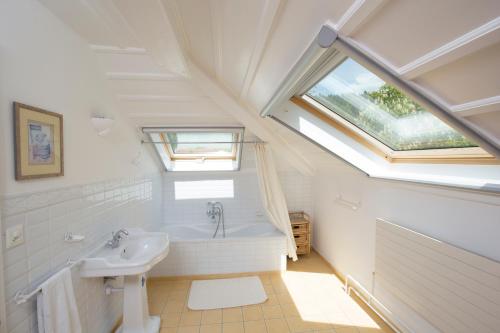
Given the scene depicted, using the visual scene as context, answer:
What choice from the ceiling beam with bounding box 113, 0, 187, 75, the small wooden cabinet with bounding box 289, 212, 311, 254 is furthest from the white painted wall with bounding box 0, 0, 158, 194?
the small wooden cabinet with bounding box 289, 212, 311, 254

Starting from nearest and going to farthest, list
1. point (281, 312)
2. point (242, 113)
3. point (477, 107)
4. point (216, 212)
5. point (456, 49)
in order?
point (456, 49)
point (477, 107)
point (281, 312)
point (242, 113)
point (216, 212)

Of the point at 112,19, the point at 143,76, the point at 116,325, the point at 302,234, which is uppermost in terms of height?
the point at 112,19

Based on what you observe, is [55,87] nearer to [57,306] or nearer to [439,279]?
[57,306]

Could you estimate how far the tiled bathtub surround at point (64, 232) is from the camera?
1232mm

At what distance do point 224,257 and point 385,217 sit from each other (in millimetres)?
1961

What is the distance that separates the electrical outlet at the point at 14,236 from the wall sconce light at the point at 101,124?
92cm

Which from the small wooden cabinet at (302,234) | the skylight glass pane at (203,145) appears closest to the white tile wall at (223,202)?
the skylight glass pane at (203,145)

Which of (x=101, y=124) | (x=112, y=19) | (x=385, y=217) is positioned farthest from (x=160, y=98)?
(x=385, y=217)

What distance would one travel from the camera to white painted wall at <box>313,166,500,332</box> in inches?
56.8

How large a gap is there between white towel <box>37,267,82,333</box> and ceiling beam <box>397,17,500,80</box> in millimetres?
2054

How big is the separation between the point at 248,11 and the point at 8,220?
1560mm

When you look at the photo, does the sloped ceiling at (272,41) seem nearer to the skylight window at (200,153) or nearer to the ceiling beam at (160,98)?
the ceiling beam at (160,98)

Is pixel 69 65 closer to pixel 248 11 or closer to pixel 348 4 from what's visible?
pixel 248 11

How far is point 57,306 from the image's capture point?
1.39 meters
